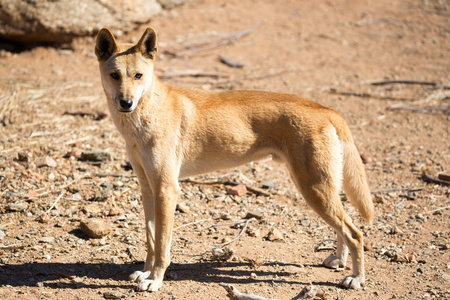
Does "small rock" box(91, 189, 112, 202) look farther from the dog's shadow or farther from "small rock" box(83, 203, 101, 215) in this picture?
the dog's shadow

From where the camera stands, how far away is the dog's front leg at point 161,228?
4730 mm

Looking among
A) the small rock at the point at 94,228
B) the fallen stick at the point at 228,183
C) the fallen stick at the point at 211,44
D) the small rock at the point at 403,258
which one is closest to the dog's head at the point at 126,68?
the small rock at the point at 94,228

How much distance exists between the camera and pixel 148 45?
16.1 ft

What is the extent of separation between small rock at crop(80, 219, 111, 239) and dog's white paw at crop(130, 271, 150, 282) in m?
0.87

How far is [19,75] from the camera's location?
34.5 ft

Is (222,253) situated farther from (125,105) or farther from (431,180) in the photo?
(431,180)

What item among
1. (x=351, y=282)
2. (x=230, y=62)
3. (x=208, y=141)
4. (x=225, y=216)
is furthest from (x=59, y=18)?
(x=351, y=282)

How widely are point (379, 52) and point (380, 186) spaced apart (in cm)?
657

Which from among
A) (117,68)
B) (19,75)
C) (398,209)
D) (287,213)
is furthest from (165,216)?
(19,75)

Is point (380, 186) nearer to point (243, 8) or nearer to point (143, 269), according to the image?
point (143, 269)

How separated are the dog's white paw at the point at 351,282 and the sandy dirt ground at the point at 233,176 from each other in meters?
0.07

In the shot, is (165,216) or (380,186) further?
(380,186)

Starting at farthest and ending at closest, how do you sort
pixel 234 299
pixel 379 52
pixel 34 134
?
1. pixel 379 52
2. pixel 34 134
3. pixel 234 299

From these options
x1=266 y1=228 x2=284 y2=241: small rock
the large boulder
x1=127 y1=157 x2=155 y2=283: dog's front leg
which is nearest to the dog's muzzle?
x1=127 y1=157 x2=155 y2=283: dog's front leg
